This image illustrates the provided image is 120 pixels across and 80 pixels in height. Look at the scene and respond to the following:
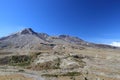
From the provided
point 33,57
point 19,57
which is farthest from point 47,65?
point 19,57

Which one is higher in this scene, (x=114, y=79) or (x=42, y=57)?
(x=42, y=57)

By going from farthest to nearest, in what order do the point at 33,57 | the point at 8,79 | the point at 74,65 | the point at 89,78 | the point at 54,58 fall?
the point at 33,57, the point at 54,58, the point at 74,65, the point at 89,78, the point at 8,79

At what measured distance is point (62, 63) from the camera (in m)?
113

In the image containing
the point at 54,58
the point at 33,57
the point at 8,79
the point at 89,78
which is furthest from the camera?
the point at 33,57

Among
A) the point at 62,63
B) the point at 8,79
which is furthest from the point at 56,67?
the point at 8,79

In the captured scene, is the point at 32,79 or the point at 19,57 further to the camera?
the point at 19,57

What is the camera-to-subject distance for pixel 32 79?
74062 millimetres

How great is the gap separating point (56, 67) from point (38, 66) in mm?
11354

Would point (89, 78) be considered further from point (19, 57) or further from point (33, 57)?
point (19, 57)

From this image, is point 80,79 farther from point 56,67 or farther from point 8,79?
point 56,67

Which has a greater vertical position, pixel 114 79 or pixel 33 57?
pixel 33 57

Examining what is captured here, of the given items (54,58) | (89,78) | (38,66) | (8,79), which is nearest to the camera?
(8,79)

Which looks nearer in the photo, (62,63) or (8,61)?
(62,63)

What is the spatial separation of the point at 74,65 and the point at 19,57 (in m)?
53.2
